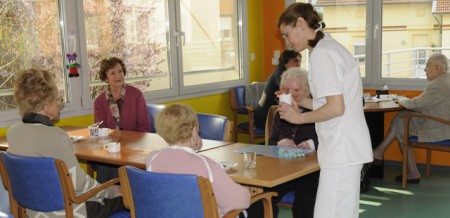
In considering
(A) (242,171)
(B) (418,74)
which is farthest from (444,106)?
(A) (242,171)

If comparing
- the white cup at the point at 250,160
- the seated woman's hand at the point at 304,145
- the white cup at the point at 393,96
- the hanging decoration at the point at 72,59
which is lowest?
the seated woman's hand at the point at 304,145

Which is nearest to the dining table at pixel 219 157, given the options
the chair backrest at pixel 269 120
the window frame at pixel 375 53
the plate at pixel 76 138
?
the plate at pixel 76 138

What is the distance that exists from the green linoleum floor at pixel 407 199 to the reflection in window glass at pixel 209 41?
2.20 meters

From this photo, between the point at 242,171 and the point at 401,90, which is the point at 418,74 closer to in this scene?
the point at 401,90

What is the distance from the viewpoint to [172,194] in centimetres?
231

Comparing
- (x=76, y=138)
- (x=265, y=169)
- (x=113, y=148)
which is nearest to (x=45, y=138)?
(x=113, y=148)

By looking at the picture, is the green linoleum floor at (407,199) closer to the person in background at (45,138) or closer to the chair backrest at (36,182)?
the person in background at (45,138)

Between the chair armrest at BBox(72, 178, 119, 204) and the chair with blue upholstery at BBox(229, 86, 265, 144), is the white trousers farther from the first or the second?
the chair with blue upholstery at BBox(229, 86, 265, 144)

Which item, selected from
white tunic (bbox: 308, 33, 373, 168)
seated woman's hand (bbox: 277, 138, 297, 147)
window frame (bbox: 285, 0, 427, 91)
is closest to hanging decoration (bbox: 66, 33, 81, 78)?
seated woman's hand (bbox: 277, 138, 297, 147)

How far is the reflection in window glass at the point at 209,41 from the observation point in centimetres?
613

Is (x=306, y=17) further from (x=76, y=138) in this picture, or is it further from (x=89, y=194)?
(x=76, y=138)

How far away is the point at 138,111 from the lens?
4.45 meters

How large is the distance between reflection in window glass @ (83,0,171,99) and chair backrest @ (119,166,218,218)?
284 cm

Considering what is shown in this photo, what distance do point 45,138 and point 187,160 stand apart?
909 millimetres
